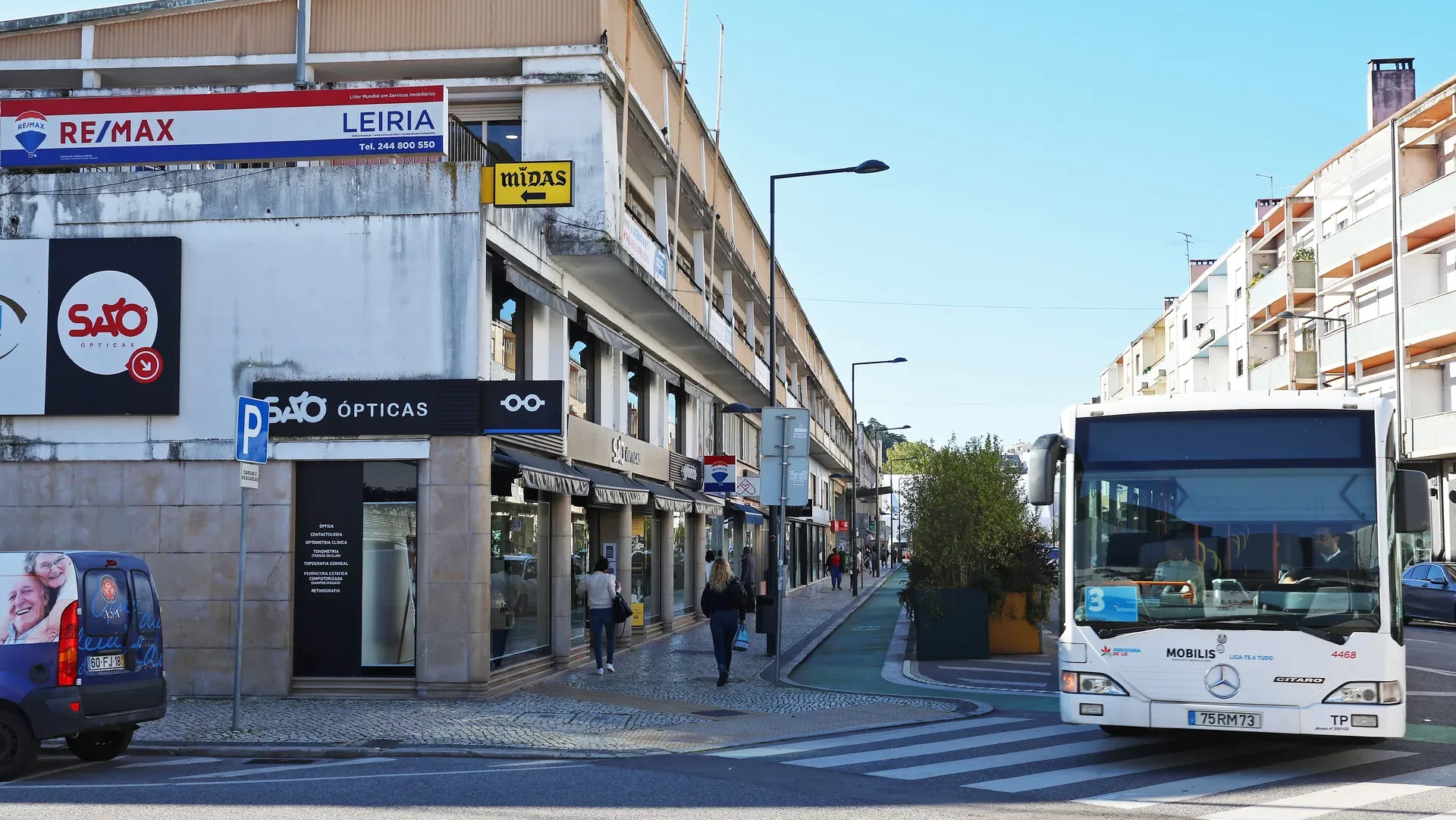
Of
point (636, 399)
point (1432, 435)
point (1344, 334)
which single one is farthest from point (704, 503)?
point (1344, 334)

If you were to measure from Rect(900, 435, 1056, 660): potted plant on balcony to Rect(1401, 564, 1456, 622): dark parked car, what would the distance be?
451 inches

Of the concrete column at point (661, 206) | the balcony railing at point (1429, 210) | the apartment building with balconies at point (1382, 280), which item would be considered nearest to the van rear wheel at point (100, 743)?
the concrete column at point (661, 206)

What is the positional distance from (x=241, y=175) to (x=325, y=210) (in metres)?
1.16

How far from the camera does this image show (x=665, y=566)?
90.6 ft

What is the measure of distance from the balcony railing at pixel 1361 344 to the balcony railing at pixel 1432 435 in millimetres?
3113

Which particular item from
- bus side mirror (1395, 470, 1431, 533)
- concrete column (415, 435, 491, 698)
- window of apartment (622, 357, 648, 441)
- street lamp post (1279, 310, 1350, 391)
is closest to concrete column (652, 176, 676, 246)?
window of apartment (622, 357, 648, 441)

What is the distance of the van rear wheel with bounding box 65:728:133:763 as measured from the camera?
11164mm

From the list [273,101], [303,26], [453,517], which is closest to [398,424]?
[453,517]

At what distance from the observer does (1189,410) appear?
10461 millimetres

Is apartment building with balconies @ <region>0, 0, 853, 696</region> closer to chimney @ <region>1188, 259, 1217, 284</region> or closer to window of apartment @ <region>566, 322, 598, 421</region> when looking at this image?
window of apartment @ <region>566, 322, 598, 421</region>

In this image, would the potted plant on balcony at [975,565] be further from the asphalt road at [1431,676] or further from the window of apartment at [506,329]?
the window of apartment at [506,329]

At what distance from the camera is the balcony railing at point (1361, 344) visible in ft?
146

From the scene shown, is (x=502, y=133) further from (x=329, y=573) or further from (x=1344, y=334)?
(x=1344, y=334)

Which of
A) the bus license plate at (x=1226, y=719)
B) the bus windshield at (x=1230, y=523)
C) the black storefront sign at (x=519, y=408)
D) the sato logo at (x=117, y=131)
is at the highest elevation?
the sato logo at (x=117, y=131)
